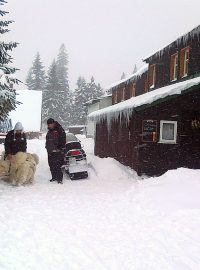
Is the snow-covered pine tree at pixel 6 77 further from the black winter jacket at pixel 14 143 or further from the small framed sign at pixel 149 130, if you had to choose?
the small framed sign at pixel 149 130

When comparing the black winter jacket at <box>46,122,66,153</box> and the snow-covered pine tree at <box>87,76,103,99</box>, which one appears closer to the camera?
the black winter jacket at <box>46,122,66,153</box>

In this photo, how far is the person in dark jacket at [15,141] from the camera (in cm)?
1146

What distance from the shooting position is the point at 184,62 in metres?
16.4

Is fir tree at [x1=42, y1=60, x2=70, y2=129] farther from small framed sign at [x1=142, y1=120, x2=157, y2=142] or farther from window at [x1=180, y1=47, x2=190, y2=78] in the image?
small framed sign at [x1=142, y1=120, x2=157, y2=142]

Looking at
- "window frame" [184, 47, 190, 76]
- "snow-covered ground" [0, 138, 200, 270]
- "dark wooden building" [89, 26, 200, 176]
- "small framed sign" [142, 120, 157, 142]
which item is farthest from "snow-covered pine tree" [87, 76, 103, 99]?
"snow-covered ground" [0, 138, 200, 270]

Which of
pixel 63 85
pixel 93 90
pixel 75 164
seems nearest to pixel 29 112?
pixel 75 164

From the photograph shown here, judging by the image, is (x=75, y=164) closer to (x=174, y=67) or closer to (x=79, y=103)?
(x=174, y=67)

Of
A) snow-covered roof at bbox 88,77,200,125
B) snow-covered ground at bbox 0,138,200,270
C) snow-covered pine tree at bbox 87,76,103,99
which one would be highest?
snow-covered pine tree at bbox 87,76,103,99

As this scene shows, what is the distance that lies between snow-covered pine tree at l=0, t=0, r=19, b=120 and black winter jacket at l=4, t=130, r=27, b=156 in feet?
2.59

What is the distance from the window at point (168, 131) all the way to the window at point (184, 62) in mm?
3181

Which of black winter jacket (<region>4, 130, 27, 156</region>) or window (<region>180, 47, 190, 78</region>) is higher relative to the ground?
window (<region>180, 47, 190, 78</region>)

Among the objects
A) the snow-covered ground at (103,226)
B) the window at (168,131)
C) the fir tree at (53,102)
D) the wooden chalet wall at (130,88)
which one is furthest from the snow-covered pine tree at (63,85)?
the snow-covered ground at (103,226)

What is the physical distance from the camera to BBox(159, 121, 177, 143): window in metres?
13.9

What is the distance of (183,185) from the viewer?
30.3ft
